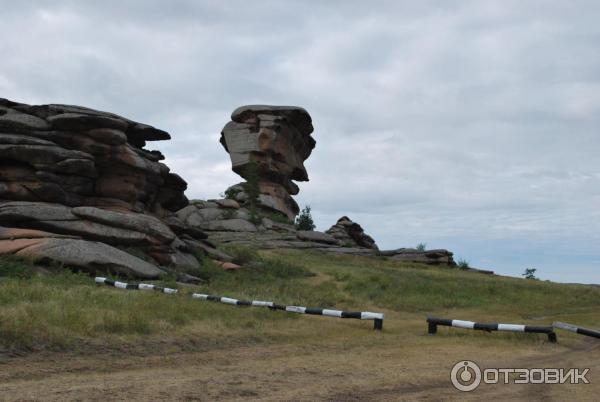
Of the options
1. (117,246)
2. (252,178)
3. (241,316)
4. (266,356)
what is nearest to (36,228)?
(117,246)

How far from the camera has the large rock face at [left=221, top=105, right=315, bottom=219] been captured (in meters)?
69.2

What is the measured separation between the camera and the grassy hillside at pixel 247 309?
38.3 feet

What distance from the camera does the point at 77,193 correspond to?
28.0 m

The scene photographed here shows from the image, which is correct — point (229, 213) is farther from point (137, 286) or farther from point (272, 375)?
point (272, 375)

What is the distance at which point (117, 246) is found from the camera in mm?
25609

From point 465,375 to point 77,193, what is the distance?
2366 cm

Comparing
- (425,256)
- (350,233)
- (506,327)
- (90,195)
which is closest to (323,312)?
(506,327)

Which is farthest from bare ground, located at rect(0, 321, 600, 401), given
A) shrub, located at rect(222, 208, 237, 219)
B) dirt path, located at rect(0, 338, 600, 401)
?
shrub, located at rect(222, 208, 237, 219)

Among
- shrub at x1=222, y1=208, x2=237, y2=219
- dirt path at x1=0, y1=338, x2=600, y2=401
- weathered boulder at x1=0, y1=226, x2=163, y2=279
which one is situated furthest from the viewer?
shrub at x1=222, y1=208, x2=237, y2=219

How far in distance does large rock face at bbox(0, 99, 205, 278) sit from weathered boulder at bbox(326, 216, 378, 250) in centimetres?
3300

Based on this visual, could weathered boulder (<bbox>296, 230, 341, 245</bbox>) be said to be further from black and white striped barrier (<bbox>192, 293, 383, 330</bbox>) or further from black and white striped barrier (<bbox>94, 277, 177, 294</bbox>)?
black and white striped barrier (<bbox>192, 293, 383, 330</bbox>)

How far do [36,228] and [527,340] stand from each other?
69.2ft

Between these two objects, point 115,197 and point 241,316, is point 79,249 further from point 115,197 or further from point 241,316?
point 241,316

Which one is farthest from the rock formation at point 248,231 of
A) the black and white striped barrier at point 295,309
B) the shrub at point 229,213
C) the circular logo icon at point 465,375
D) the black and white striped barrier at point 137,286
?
the circular logo icon at point 465,375
